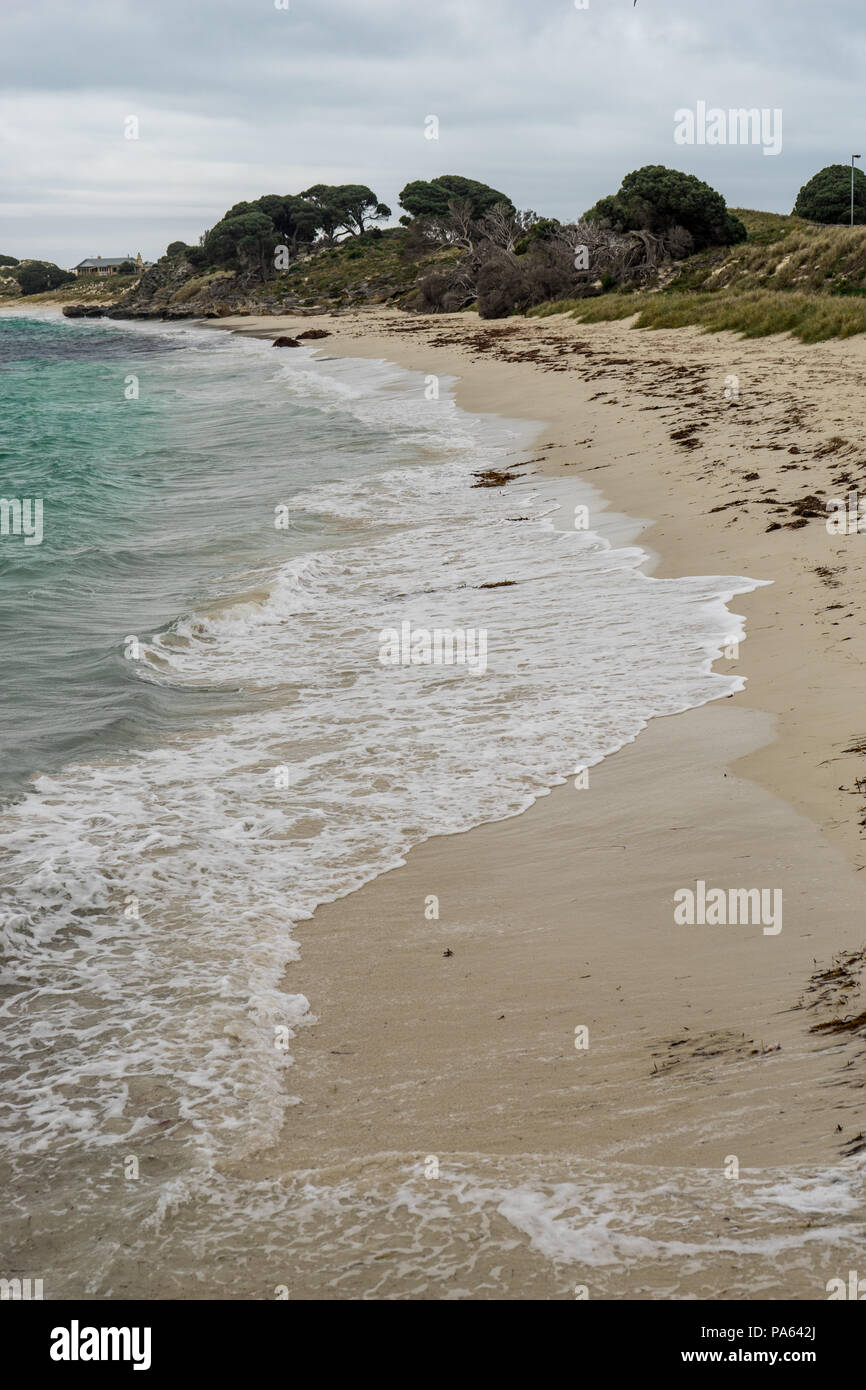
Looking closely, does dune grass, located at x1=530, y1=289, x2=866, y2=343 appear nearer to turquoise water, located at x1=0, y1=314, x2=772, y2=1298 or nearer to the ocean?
the ocean

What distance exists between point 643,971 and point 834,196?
57.3 meters

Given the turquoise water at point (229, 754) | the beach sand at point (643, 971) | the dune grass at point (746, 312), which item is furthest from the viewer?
the dune grass at point (746, 312)

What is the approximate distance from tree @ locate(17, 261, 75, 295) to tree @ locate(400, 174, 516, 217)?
244ft

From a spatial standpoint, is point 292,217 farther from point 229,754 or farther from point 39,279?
point 229,754

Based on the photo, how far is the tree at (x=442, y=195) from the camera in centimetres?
7950

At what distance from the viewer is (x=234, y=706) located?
7.90 metres

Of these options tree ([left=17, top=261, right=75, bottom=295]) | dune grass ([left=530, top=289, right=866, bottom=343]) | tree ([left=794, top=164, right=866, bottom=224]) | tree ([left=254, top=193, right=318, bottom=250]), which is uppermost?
tree ([left=17, top=261, right=75, bottom=295])

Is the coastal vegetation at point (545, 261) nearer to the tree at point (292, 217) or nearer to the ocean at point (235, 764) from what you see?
the tree at point (292, 217)

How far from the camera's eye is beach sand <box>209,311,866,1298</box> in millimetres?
3363

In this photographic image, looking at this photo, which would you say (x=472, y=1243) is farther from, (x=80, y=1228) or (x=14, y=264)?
(x=14, y=264)

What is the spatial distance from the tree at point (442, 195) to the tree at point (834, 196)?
1238 inches

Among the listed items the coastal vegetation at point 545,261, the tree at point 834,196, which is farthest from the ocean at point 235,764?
the tree at point 834,196

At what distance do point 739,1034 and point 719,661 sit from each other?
432 centimetres

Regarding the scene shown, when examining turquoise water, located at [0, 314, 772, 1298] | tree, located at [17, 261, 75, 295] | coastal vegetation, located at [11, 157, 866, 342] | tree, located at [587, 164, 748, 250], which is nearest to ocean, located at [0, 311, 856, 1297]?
turquoise water, located at [0, 314, 772, 1298]
